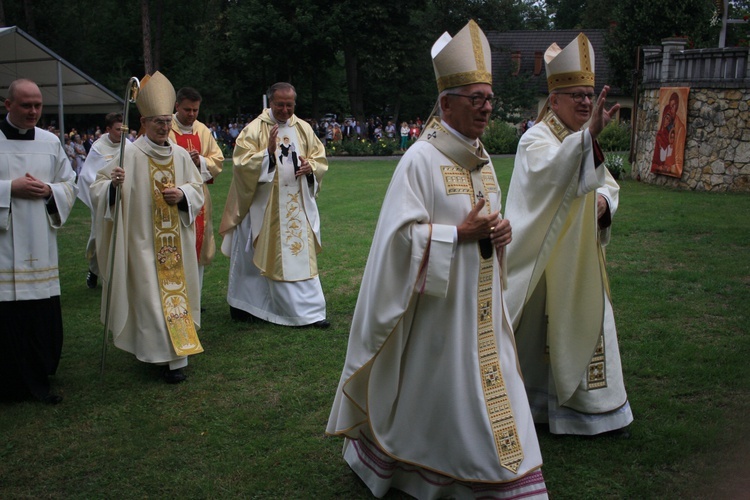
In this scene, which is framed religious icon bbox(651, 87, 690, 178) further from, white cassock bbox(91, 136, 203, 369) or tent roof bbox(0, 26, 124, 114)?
white cassock bbox(91, 136, 203, 369)

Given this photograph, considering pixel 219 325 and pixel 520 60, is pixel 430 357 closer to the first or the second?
pixel 219 325

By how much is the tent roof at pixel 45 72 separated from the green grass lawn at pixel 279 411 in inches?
321

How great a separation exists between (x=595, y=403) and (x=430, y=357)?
4.69ft

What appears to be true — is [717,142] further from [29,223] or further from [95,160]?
[29,223]

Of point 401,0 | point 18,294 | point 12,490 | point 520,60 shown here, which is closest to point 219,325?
point 18,294

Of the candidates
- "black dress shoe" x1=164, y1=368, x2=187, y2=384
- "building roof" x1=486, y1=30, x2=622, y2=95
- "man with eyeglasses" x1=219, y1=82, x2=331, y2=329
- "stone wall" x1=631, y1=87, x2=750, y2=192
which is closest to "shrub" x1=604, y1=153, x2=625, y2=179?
"stone wall" x1=631, y1=87, x2=750, y2=192

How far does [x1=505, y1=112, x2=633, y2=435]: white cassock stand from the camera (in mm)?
4332

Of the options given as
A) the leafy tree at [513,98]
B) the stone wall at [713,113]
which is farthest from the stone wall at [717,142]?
the leafy tree at [513,98]

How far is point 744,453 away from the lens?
80 centimetres

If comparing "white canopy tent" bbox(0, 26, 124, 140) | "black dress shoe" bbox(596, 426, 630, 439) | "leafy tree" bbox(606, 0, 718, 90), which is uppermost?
"leafy tree" bbox(606, 0, 718, 90)

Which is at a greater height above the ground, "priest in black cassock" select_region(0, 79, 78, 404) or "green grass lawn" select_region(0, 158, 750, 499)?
"priest in black cassock" select_region(0, 79, 78, 404)

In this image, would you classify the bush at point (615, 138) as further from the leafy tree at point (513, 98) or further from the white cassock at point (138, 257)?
the white cassock at point (138, 257)

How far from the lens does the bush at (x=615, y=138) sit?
25.3 m

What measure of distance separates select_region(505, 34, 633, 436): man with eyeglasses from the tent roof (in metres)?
11.5
